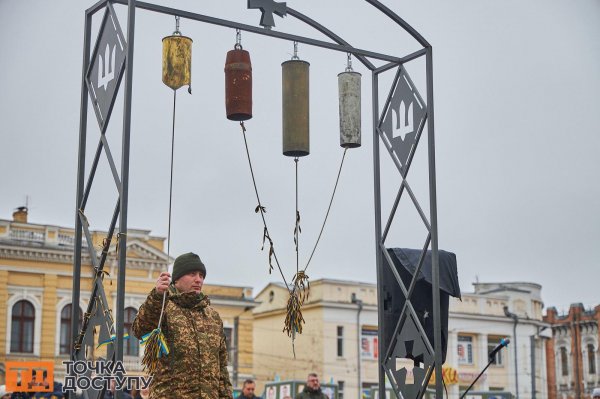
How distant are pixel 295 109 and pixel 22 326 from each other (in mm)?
30576

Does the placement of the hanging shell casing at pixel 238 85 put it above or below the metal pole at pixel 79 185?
above

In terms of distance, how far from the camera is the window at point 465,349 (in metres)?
45.3

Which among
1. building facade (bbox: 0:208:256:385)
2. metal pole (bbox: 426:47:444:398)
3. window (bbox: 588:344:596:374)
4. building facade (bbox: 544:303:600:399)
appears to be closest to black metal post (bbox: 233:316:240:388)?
building facade (bbox: 0:208:256:385)

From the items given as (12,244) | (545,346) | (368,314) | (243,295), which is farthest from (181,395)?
(545,346)

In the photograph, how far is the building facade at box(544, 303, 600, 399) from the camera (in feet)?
174

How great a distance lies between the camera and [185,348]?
6188 mm

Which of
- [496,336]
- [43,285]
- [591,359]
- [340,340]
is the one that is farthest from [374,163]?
[591,359]

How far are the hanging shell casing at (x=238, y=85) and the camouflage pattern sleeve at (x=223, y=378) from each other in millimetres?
2063

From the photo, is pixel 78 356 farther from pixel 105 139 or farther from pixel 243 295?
pixel 243 295

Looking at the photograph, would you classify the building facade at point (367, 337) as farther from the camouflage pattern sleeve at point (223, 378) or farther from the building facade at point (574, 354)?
the camouflage pattern sleeve at point (223, 378)

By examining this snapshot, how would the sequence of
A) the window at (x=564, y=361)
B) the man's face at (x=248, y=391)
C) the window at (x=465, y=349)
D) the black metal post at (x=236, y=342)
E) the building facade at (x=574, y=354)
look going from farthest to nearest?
the window at (x=564, y=361) → the building facade at (x=574, y=354) → the window at (x=465, y=349) → the black metal post at (x=236, y=342) → the man's face at (x=248, y=391)

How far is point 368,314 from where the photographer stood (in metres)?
43.7

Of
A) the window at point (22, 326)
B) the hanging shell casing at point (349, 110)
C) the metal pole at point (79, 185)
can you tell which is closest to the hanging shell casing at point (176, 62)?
the metal pole at point (79, 185)

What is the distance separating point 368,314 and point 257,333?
7.55 m
